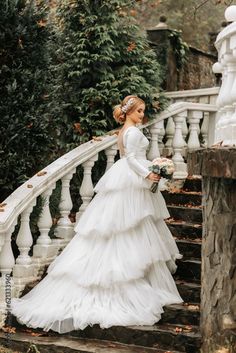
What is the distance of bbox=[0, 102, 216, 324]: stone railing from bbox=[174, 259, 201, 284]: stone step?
4.18ft

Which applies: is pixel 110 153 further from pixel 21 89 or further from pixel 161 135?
pixel 21 89

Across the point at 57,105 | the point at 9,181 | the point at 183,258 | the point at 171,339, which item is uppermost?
the point at 57,105

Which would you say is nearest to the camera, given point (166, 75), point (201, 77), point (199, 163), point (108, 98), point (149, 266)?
point (199, 163)

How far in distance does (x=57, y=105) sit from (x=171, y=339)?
3398mm

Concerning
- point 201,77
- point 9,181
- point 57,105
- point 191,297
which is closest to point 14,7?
point 57,105

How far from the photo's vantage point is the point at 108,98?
A: 8398 mm

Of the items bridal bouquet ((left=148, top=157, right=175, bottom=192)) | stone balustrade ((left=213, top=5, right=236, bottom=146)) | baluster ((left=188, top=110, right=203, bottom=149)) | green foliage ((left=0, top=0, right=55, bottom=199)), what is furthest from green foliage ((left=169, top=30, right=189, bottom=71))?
stone balustrade ((left=213, top=5, right=236, bottom=146))

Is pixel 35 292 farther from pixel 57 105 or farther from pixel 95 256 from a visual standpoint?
pixel 57 105

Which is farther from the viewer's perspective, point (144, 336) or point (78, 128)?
point (78, 128)

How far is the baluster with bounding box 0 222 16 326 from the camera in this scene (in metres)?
6.88

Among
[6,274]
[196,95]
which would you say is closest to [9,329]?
[6,274]

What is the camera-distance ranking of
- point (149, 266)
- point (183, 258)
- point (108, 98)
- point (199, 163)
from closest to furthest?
point (199, 163)
point (149, 266)
point (183, 258)
point (108, 98)

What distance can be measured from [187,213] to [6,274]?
2287mm

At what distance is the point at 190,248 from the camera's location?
7.56 meters
